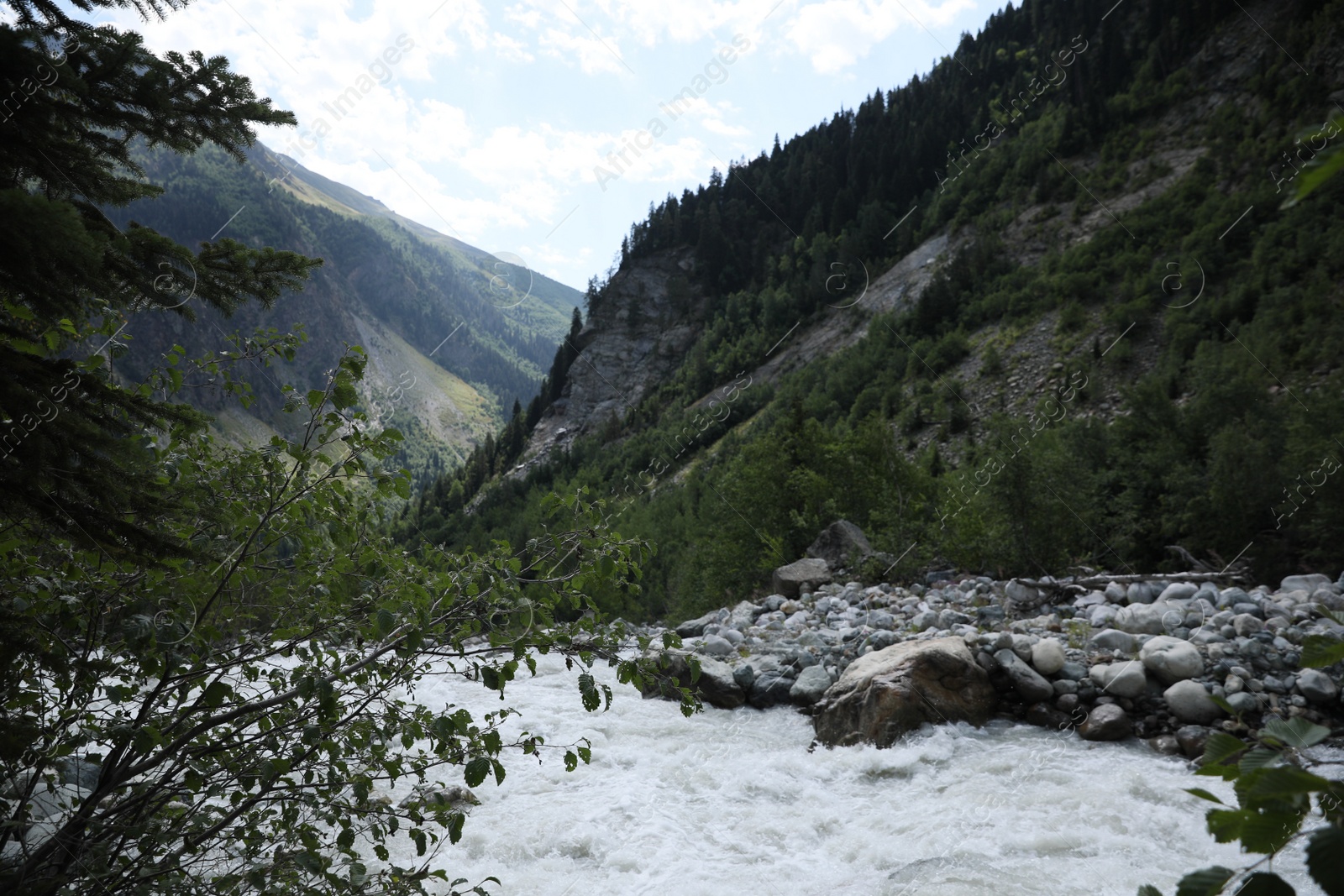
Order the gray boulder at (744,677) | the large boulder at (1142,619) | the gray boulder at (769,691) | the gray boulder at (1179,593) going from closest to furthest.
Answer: the large boulder at (1142,619) < the gray boulder at (769,691) < the gray boulder at (744,677) < the gray boulder at (1179,593)

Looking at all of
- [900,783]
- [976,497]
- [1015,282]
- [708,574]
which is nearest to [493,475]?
[1015,282]

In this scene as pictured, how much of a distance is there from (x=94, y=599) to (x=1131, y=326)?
110 feet

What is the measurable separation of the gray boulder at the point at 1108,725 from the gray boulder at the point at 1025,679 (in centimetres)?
54

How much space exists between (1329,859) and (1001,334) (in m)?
38.8

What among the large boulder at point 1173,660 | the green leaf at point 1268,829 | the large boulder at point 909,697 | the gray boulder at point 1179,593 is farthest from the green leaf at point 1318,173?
the gray boulder at point 1179,593

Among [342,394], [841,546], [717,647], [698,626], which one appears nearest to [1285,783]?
[342,394]

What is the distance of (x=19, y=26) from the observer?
283 cm

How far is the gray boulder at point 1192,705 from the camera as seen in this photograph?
6539 millimetres

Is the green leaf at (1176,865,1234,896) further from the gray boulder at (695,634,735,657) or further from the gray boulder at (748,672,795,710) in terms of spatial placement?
the gray boulder at (695,634,735,657)

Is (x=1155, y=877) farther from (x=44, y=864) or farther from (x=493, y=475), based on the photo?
(x=493, y=475)

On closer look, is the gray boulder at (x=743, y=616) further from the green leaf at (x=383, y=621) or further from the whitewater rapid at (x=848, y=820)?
the green leaf at (x=383, y=621)

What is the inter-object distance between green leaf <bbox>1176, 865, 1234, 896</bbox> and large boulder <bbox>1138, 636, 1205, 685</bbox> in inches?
296

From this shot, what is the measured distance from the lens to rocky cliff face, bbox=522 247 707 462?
250ft

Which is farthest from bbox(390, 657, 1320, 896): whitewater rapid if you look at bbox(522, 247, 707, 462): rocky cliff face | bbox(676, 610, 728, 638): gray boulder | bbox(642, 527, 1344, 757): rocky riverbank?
bbox(522, 247, 707, 462): rocky cliff face
